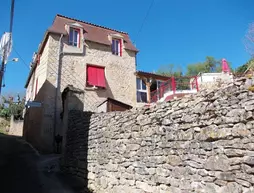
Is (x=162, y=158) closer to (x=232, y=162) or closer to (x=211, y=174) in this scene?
(x=211, y=174)

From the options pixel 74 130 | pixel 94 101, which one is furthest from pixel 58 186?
pixel 94 101

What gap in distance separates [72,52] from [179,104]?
1189 cm

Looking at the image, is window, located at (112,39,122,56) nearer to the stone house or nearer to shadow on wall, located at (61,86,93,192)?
the stone house


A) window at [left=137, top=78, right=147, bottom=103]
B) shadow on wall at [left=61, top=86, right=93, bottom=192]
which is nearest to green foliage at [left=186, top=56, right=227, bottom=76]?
window at [left=137, top=78, right=147, bottom=103]

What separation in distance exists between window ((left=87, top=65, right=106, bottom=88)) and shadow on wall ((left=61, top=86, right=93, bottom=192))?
16.7 ft

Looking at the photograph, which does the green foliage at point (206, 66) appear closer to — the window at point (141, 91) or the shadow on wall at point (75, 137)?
the window at point (141, 91)

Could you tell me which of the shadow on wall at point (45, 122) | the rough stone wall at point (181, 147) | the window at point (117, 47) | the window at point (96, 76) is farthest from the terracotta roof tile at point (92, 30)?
the rough stone wall at point (181, 147)

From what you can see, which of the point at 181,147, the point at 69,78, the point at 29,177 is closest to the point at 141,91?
the point at 69,78

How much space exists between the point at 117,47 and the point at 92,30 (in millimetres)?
2190

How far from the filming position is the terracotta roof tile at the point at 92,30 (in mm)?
14875

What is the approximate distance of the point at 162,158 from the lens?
171 inches

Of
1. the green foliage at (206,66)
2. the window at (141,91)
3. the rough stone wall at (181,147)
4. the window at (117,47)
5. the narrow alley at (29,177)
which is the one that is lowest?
the narrow alley at (29,177)

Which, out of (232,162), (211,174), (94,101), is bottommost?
(211,174)

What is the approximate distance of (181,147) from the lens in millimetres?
3938
